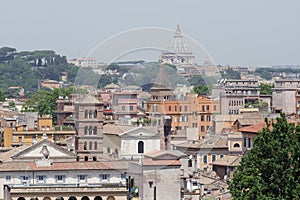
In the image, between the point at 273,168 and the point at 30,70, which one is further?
the point at 30,70

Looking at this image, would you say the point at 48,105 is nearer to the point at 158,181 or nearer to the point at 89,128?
the point at 89,128

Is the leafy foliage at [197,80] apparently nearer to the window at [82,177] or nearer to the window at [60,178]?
the window at [82,177]

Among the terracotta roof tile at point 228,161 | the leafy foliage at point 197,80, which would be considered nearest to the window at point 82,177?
the leafy foliage at point 197,80

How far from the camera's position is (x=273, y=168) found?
3162 centimetres

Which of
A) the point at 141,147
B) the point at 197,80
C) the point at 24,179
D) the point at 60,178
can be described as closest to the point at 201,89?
the point at 197,80

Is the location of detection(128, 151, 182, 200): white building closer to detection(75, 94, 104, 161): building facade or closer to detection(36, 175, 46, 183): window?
detection(75, 94, 104, 161): building facade

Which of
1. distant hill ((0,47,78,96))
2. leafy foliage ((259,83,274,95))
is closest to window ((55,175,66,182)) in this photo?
leafy foliage ((259,83,274,95))

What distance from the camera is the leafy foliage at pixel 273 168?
3112 cm

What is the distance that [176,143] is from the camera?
3900 cm

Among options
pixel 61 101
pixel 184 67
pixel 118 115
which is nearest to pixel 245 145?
pixel 184 67

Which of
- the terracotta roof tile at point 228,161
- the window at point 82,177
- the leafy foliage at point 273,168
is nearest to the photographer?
the leafy foliage at point 273,168

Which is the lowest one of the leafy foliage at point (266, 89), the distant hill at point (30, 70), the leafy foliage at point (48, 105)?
the leafy foliage at point (48, 105)

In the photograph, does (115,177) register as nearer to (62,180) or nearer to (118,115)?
(62,180)

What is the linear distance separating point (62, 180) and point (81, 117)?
164 inches
